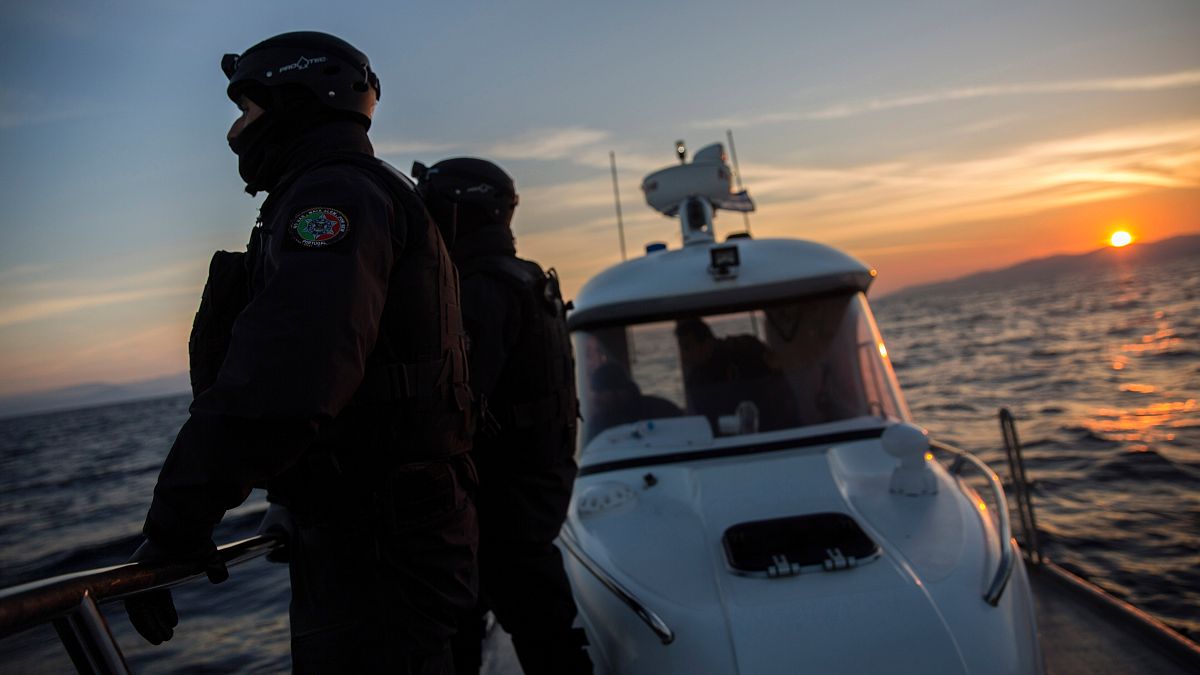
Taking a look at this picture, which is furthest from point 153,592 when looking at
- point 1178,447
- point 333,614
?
point 1178,447

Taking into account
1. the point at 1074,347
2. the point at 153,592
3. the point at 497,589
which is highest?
the point at 153,592

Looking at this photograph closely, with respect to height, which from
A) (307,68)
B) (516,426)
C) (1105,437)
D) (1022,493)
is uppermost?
(307,68)

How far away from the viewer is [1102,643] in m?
4.04

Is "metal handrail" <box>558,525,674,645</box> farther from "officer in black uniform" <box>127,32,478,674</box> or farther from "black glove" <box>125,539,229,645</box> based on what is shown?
"black glove" <box>125,539,229,645</box>

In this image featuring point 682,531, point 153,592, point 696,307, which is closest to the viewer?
point 153,592

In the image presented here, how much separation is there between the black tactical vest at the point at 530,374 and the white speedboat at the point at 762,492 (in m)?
0.54

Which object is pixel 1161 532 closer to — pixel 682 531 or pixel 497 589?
pixel 682 531

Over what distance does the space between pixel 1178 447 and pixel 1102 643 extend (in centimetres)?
853

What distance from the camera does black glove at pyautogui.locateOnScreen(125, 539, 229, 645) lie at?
1649mm

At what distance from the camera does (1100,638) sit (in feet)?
13.5

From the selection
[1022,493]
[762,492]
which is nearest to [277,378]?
[762,492]

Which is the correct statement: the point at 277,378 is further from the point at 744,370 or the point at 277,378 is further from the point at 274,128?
the point at 744,370

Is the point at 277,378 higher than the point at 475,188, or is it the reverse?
the point at 475,188

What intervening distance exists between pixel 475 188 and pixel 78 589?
2.33 meters
